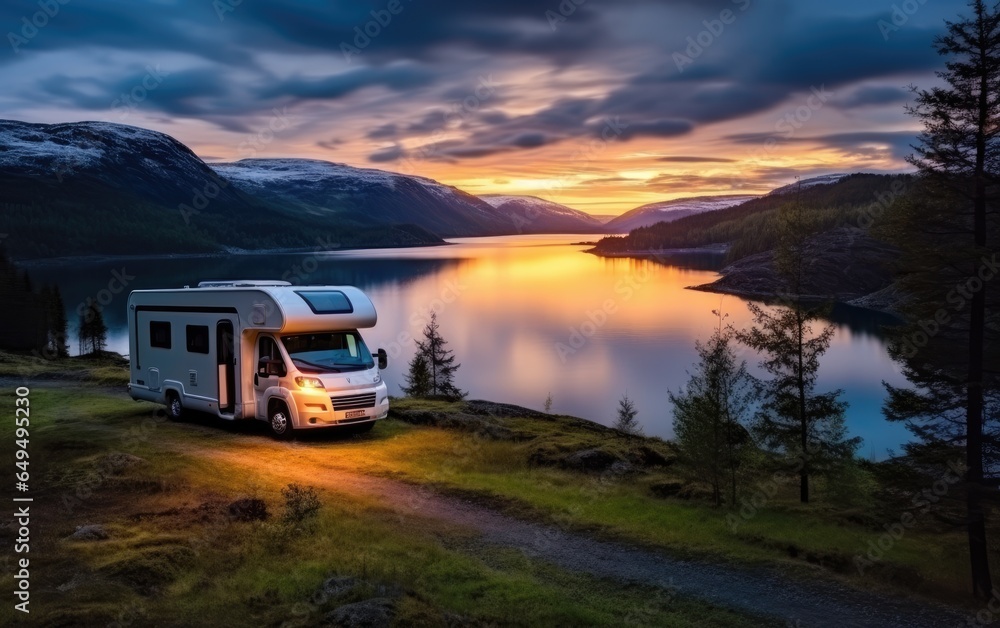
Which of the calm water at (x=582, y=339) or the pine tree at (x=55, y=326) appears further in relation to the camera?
the pine tree at (x=55, y=326)

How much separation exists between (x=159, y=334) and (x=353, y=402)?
26.6ft

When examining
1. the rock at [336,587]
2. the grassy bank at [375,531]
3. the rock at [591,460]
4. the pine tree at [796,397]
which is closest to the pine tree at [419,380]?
the grassy bank at [375,531]

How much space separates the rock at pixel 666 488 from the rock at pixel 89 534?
1196 centimetres

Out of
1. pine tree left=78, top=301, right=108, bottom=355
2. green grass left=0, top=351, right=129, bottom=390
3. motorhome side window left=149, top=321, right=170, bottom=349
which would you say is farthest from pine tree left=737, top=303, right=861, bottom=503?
pine tree left=78, top=301, right=108, bottom=355

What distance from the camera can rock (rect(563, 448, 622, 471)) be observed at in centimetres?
1958

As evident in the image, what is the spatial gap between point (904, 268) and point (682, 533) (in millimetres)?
7717

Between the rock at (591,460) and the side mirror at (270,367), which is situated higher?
the side mirror at (270,367)

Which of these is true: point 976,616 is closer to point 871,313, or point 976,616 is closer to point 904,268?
point 904,268

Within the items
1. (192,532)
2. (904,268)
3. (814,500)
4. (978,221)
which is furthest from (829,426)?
(192,532)

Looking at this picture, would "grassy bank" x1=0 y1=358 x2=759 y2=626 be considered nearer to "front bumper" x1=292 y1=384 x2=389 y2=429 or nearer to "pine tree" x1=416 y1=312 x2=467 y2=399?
"front bumper" x1=292 y1=384 x2=389 y2=429

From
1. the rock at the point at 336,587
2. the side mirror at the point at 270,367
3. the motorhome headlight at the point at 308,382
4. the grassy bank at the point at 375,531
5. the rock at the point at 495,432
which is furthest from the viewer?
the rock at the point at 495,432

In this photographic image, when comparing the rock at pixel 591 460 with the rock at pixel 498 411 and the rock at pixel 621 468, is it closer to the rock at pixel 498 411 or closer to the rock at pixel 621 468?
the rock at pixel 621 468

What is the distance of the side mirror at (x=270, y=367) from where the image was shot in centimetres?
1998

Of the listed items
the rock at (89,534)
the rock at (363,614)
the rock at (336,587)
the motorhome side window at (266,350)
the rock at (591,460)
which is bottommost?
the rock at (591,460)
